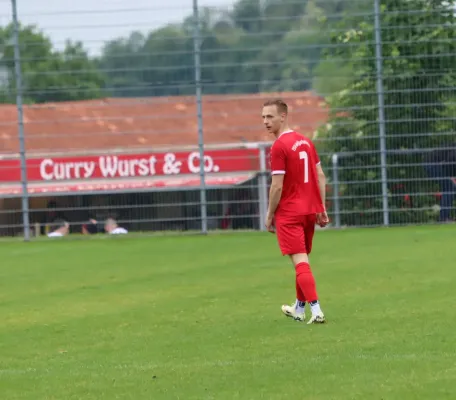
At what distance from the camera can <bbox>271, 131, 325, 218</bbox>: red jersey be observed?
9086mm

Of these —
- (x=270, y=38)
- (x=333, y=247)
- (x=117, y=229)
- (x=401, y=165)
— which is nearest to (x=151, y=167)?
(x=117, y=229)

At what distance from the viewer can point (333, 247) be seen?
16.7 m

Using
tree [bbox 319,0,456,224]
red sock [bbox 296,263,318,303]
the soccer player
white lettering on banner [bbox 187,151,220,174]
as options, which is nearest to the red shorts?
the soccer player

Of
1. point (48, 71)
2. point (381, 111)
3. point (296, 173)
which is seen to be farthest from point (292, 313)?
point (48, 71)

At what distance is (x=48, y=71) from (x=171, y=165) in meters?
2.71

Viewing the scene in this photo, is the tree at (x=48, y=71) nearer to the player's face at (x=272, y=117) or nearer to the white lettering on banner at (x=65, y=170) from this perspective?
the white lettering on banner at (x=65, y=170)

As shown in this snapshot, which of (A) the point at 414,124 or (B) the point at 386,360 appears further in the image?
Answer: (A) the point at 414,124

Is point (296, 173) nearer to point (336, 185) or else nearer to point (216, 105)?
point (336, 185)

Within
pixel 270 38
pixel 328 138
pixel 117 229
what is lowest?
pixel 117 229

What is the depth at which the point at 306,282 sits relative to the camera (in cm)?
905

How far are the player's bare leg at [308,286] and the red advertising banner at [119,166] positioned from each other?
12.3 meters

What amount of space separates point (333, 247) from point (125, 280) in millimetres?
4305

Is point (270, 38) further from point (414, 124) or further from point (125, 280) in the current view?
point (125, 280)

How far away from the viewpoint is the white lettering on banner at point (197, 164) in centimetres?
2148
